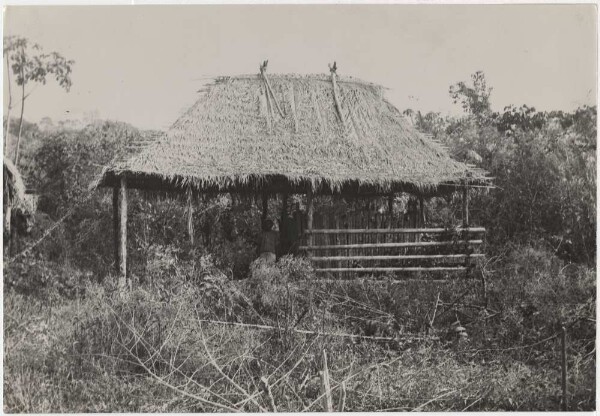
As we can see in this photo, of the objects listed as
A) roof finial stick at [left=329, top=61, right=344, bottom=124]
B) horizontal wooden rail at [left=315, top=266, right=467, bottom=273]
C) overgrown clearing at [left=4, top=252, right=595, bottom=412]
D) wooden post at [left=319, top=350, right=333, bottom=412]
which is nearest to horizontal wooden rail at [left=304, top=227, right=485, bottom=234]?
horizontal wooden rail at [left=315, top=266, right=467, bottom=273]

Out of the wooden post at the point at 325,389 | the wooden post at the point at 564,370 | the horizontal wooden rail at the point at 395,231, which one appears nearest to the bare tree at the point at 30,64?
the horizontal wooden rail at the point at 395,231

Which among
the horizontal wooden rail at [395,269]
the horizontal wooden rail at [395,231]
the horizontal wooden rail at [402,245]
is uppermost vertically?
the horizontal wooden rail at [395,231]

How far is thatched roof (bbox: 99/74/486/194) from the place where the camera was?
10.4 meters

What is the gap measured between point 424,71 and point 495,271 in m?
3.35

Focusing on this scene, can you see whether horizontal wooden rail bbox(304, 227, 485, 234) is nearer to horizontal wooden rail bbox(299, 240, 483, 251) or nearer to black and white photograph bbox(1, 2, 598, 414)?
black and white photograph bbox(1, 2, 598, 414)

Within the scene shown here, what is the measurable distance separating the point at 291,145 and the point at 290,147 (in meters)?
0.06

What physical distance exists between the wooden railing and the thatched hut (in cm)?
46

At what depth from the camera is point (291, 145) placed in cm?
1100

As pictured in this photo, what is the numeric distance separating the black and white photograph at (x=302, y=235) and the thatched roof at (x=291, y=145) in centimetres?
4

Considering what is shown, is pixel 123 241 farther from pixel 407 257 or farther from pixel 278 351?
pixel 407 257

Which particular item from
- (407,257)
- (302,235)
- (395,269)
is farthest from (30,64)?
(407,257)

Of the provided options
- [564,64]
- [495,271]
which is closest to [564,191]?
[495,271]

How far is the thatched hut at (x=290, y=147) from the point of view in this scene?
34.0ft

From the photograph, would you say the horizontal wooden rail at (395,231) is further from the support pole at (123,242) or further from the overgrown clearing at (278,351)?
the support pole at (123,242)
